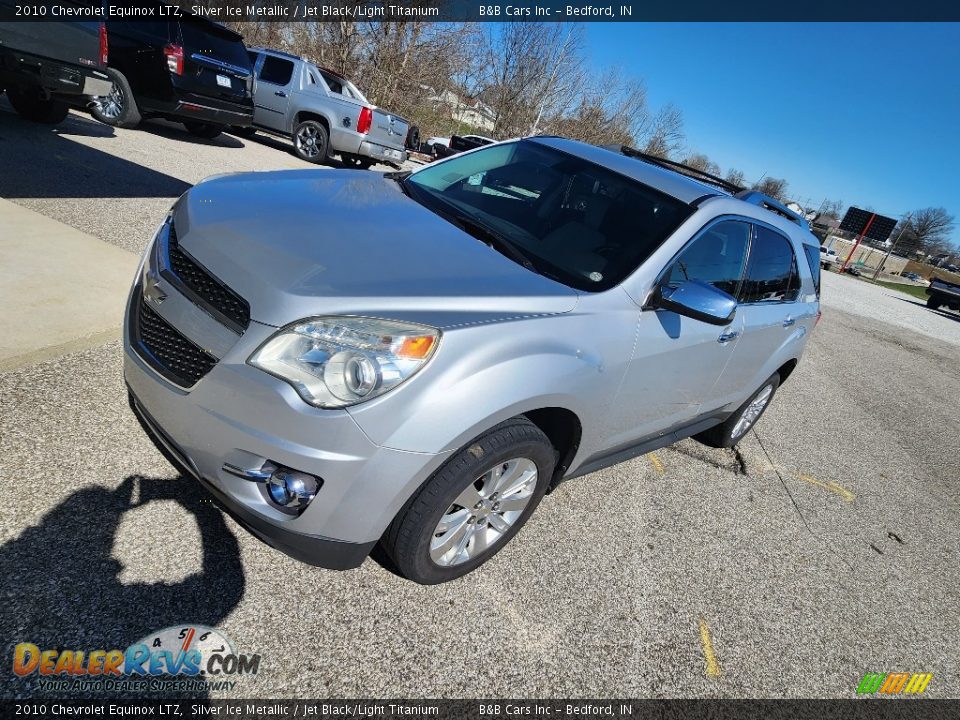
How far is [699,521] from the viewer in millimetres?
3512

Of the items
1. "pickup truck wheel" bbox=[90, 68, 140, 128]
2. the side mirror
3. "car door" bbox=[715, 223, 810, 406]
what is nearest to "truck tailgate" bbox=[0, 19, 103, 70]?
"pickup truck wheel" bbox=[90, 68, 140, 128]

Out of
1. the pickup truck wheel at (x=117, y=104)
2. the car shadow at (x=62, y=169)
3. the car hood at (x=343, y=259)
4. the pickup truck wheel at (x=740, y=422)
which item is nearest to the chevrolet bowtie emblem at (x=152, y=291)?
the car hood at (x=343, y=259)

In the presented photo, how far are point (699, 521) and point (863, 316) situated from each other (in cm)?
1517

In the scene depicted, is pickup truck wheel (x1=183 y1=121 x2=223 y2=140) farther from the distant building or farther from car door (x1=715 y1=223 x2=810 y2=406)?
the distant building

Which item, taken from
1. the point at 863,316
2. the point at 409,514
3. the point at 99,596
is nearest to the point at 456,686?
the point at 409,514

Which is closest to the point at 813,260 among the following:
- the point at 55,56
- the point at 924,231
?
the point at 55,56

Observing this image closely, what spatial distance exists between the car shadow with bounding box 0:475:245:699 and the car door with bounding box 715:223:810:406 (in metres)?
2.92

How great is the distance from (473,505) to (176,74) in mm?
8802

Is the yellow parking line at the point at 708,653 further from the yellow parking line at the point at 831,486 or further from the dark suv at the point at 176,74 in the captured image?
the dark suv at the point at 176,74

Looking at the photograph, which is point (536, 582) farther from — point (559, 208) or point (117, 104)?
point (117, 104)

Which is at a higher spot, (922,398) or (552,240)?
(552,240)

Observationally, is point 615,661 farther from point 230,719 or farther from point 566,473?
point 230,719

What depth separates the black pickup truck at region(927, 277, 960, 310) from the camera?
2395 centimetres

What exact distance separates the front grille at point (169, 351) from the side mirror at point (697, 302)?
1.88 meters
